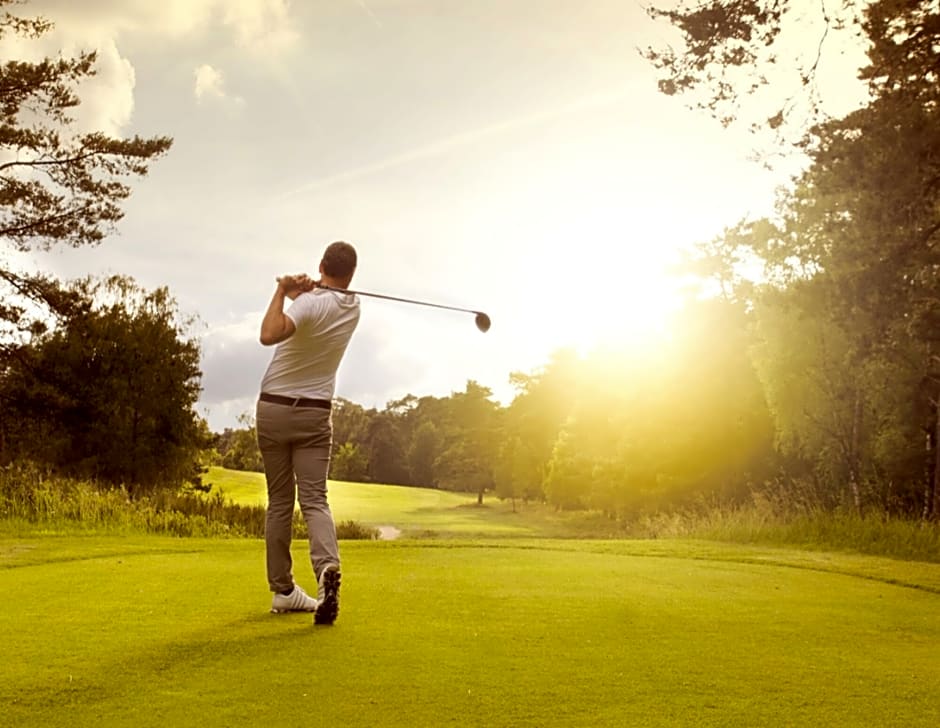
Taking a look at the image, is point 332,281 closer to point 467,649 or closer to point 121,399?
point 467,649

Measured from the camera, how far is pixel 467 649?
15.0 feet

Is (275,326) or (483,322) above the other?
(483,322)

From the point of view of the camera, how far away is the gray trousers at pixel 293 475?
5656mm

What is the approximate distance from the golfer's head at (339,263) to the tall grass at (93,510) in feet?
34.5

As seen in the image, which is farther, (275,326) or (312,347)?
(312,347)

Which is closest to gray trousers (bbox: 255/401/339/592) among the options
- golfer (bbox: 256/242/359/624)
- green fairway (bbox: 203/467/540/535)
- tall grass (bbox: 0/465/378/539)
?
golfer (bbox: 256/242/359/624)

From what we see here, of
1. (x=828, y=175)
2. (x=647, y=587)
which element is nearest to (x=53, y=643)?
(x=647, y=587)

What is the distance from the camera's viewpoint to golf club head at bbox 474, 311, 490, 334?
7.16m

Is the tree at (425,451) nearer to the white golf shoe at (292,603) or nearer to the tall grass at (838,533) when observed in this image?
the tall grass at (838,533)

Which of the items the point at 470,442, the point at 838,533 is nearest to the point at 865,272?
the point at 838,533

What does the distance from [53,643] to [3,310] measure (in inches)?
953

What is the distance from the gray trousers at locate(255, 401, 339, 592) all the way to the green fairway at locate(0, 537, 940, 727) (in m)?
0.37

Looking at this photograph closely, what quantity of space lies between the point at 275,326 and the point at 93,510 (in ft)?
40.3

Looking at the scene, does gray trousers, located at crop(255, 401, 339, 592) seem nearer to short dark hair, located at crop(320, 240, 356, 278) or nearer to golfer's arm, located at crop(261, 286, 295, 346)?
golfer's arm, located at crop(261, 286, 295, 346)
